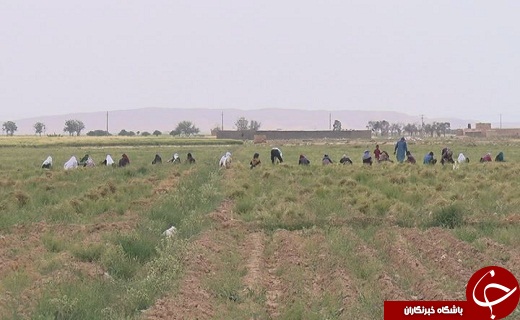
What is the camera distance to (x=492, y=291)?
3.75 meters

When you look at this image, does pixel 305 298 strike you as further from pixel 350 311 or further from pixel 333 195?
pixel 333 195

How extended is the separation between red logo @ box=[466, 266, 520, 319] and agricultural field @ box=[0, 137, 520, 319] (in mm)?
3140

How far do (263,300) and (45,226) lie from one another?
7242mm

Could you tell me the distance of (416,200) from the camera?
16.9m

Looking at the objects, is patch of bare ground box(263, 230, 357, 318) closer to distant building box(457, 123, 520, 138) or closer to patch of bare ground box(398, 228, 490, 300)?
patch of bare ground box(398, 228, 490, 300)

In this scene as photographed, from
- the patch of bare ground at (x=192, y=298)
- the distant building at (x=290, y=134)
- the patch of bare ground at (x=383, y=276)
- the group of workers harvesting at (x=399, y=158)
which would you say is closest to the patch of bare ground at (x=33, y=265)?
the patch of bare ground at (x=192, y=298)

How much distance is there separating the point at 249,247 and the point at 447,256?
3.36 m

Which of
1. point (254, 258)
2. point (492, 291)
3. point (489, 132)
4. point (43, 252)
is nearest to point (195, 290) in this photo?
point (254, 258)

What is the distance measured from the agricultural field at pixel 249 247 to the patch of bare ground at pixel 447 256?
0.10 ft

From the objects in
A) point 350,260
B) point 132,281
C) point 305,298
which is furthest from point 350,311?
point 132,281

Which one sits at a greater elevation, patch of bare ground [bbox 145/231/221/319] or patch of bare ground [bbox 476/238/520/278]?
patch of bare ground [bbox 476/238/520/278]

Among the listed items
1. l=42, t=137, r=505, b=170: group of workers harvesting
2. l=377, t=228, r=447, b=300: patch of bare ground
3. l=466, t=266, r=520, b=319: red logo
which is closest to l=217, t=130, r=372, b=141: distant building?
l=42, t=137, r=505, b=170: group of workers harvesting

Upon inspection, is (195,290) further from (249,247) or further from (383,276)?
(249,247)

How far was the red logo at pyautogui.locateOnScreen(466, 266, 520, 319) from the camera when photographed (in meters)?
3.69
